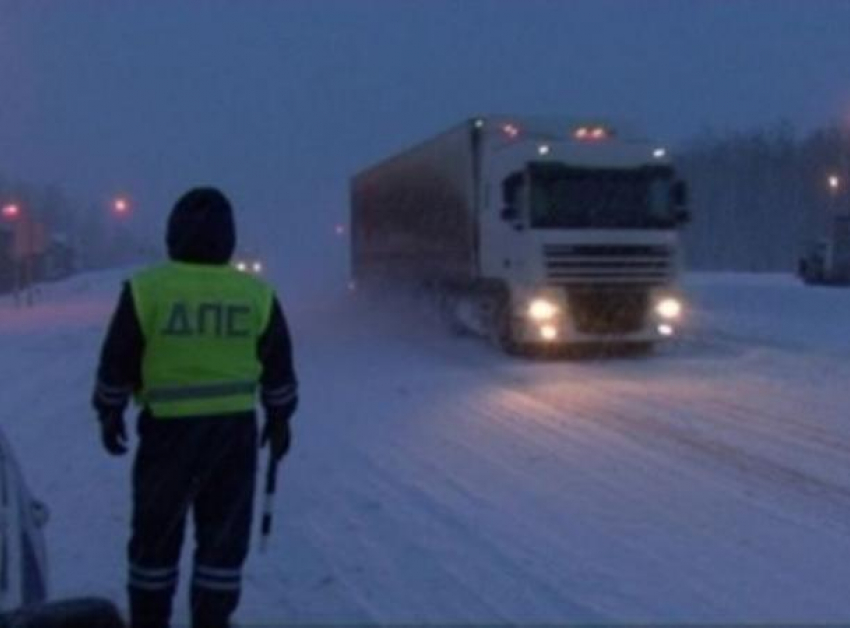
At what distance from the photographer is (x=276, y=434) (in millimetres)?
8086

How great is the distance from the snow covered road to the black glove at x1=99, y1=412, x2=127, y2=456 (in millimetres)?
1554

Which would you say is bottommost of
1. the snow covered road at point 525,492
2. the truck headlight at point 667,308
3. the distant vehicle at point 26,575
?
the snow covered road at point 525,492

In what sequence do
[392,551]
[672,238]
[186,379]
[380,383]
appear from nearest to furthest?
[186,379] → [392,551] → [380,383] → [672,238]

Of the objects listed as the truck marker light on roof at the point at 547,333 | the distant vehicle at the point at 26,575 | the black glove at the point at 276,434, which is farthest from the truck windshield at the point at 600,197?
the distant vehicle at the point at 26,575

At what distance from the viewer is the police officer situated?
771 centimetres

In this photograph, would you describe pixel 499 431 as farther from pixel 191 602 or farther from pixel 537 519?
pixel 191 602

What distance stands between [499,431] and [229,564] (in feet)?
31.4

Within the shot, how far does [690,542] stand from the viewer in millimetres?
11242

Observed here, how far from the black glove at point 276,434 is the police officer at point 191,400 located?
15 cm

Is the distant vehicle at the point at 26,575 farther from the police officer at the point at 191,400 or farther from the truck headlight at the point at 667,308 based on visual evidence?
the truck headlight at the point at 667,308

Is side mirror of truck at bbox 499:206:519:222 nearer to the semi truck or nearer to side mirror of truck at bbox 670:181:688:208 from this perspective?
the semi truck

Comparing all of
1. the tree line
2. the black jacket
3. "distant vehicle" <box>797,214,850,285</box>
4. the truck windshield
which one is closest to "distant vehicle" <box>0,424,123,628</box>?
the black jacket

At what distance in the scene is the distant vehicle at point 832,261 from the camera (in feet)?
246

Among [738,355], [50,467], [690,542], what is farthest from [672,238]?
[690,542]
